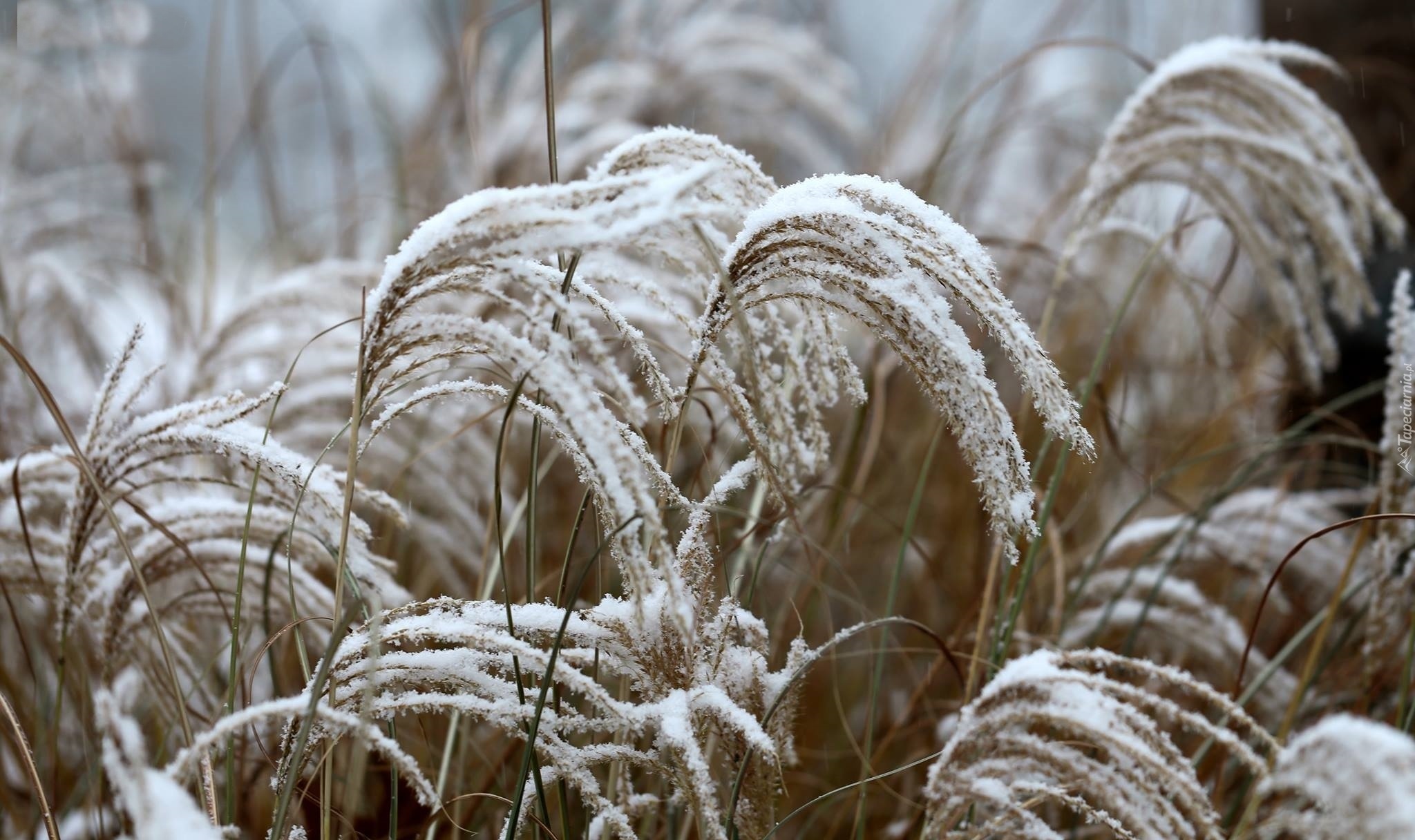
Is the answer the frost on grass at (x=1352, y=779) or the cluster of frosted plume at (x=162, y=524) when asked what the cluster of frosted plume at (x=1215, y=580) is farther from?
the cluster of frosted plume at (x=162, y=524)

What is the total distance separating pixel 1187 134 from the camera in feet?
4.15

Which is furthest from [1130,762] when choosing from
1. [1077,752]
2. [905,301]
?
[905,301]

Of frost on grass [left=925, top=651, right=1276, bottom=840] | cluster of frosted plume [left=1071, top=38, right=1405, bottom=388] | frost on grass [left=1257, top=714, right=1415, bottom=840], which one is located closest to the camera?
frost on grass [left=1257, top=714, right=1415, bottom=840]

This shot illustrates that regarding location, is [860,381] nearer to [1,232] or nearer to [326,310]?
[326,310]

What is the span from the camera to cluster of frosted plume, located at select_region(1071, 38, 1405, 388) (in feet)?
4.08

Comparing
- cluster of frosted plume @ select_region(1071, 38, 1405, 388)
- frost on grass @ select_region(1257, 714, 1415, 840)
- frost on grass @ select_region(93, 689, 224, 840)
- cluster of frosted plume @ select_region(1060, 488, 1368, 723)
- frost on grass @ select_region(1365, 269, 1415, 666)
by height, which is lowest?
cluster of frosted plume @ select_region(1060, 488, 1368, 723)

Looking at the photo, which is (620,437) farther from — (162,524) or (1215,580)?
(1215,580)

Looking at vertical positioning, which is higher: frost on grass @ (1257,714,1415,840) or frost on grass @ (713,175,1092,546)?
frost on grass @ (713,175,1092,546)

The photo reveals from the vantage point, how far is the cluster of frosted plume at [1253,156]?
1244 mm

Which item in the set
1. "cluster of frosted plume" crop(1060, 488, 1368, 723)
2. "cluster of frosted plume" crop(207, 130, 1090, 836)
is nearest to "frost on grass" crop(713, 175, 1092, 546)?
"cluster of frosted plume" crop(207, 130, 1090, 836)

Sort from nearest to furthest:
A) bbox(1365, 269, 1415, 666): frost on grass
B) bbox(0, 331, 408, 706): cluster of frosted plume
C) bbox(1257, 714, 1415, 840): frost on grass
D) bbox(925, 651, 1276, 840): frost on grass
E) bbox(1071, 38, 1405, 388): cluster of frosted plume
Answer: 1. bbox(1257, 714, 1415, 840): frost on grass
2. bbox(925, 651, 1276, 840): frost on grass
3. bbox(0, 331, 408, 706): cluster of frosted plume
4. bbox(1365, 269, 1415, 666): frost on grass
5. bbox(1071, 38, 1405, 388): cluster of frosted plume

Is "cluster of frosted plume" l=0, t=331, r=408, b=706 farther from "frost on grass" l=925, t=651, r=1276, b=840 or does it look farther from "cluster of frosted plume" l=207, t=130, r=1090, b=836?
"frost on grass" l=925, t=651, r=1276, b=840

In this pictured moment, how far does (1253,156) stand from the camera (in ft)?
4.39

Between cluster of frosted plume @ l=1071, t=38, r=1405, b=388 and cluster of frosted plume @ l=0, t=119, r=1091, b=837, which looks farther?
cluster of frosted plume @ l=1071, t=38, r=1405, b=388
